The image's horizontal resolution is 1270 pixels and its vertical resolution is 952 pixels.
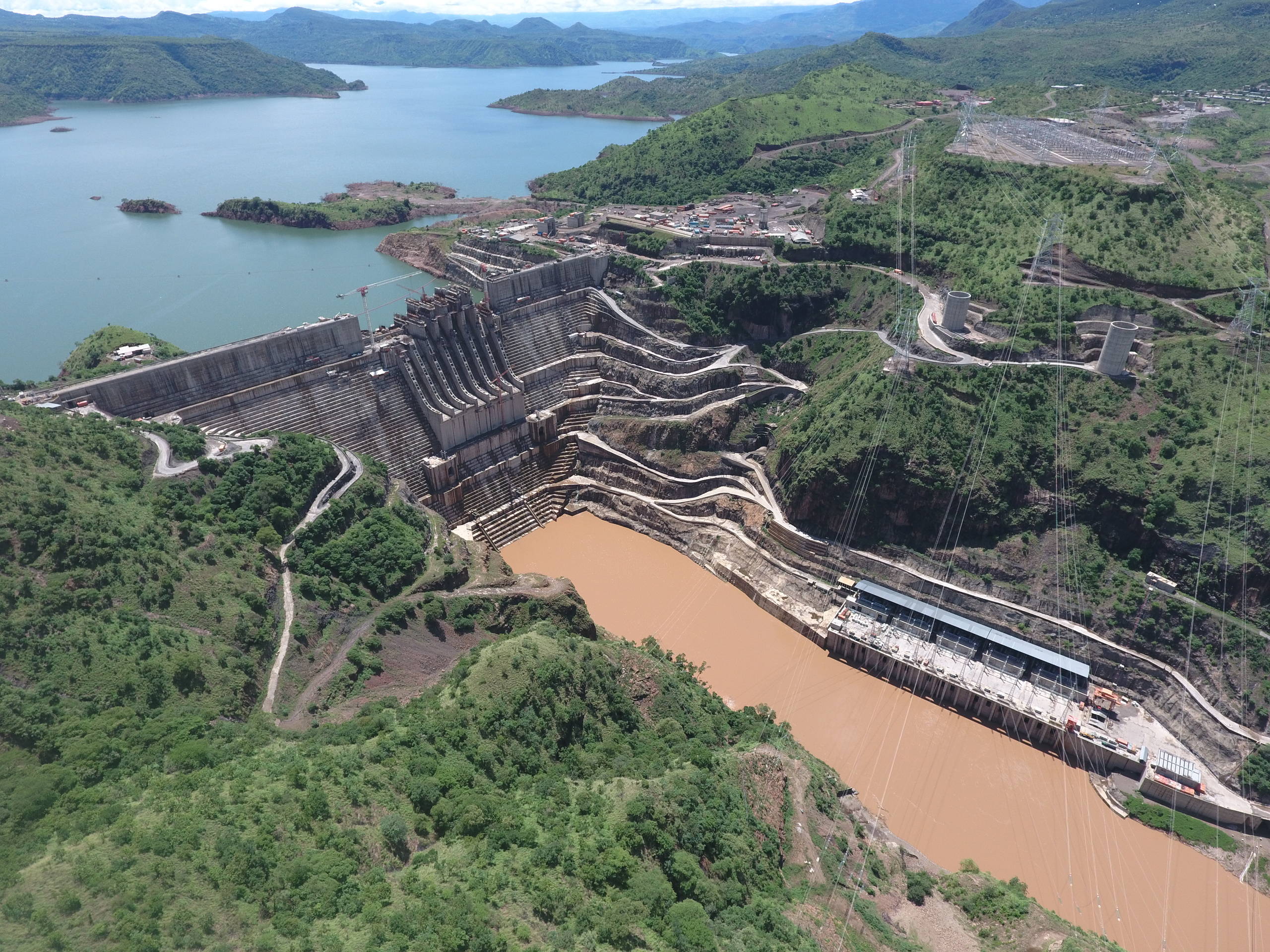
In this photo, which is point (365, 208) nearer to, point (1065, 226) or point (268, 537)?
point (268, 537)

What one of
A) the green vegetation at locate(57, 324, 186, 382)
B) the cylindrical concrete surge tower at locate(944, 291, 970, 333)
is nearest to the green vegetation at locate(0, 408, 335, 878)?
the green vegetation at locate(57, 324, 186, 382)

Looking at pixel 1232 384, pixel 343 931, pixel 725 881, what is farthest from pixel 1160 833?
pixel 343 931

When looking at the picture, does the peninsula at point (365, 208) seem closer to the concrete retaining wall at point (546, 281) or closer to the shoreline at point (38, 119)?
the concrete retaining wall at point (546, 281)

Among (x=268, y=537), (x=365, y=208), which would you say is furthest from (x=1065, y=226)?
(x=365, y=208)

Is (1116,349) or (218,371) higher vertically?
(218,371)

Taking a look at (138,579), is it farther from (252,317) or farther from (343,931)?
(252,317)

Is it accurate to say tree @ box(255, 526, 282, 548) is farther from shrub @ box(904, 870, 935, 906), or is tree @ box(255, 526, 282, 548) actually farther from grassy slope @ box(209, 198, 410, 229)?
grassy slope @ box(209, 198, 410, 229)

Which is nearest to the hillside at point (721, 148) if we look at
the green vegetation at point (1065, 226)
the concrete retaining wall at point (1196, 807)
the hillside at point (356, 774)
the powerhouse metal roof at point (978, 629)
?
the green vegetation at point (1065, 226)
